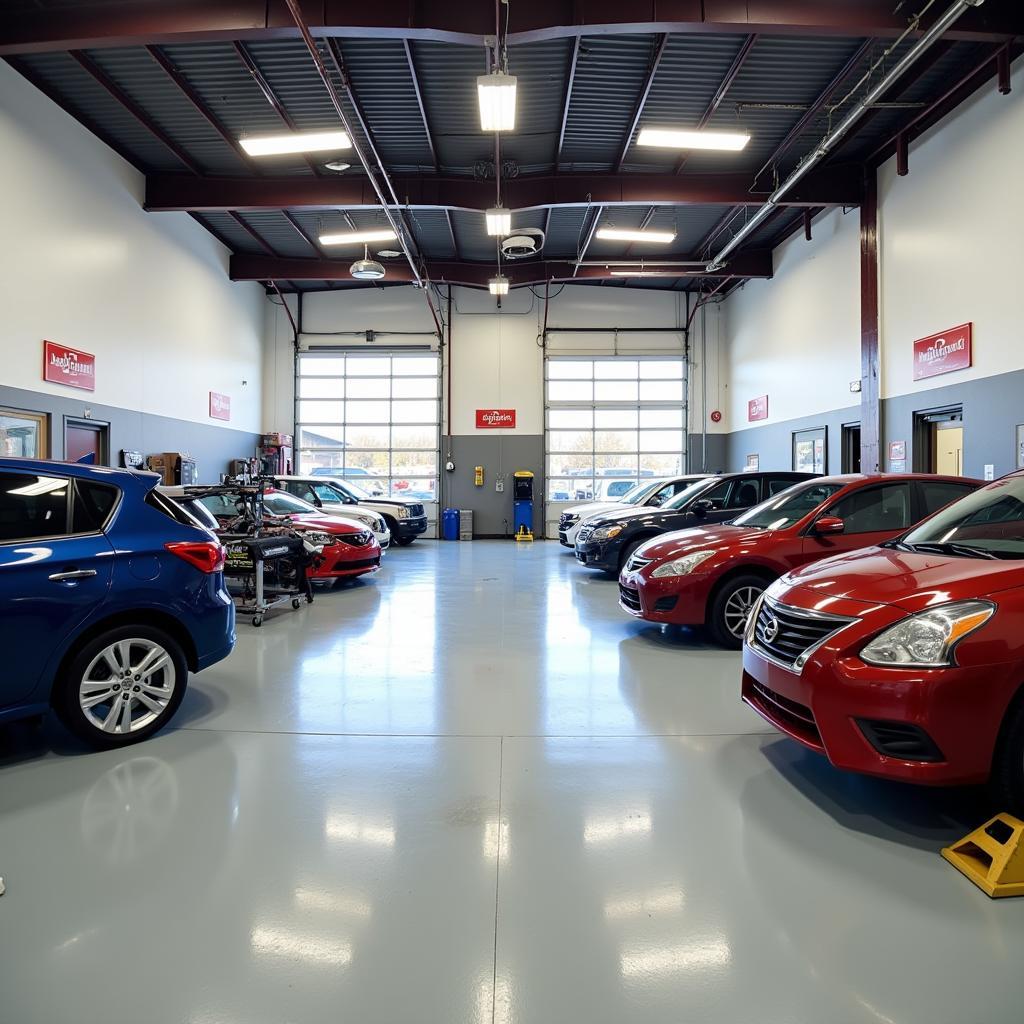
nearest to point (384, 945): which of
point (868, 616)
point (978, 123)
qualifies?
point (868, 616)

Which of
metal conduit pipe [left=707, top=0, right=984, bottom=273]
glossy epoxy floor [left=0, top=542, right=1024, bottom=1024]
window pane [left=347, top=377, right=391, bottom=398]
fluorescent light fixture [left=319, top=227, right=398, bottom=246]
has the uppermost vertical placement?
fluorescent light fixture [left=319, top=227, right=398, bottom=246]

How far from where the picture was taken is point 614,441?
57.2ft

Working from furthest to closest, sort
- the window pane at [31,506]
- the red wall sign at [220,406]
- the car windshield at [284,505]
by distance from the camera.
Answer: the red wall sign at [220,406]
the car windshield at [284,505]
the window pane at [31,506]

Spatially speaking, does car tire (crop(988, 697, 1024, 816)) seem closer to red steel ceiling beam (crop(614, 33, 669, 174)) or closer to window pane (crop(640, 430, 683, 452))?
red steel ceiling beam (crop(614, 33, 669, 174))

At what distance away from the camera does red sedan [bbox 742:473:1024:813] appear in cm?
215

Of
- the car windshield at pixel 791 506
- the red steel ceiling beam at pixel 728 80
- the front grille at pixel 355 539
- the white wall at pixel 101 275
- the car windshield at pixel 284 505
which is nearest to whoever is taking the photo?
the car windshield at pixel 791 506

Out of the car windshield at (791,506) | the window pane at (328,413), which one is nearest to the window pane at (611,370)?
the window pane at (328,413)

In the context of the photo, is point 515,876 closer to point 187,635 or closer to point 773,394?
point 187,635

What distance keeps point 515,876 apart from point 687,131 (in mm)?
9484

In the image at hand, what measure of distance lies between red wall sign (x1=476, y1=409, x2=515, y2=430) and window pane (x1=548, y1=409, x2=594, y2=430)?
108 cm

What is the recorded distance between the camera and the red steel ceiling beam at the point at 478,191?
10898 millimetres

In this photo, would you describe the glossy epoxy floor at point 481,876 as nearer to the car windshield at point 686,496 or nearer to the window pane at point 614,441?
the car windshield at point 686,496

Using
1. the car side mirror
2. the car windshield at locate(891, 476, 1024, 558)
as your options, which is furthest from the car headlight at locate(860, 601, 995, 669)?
the car side mirror

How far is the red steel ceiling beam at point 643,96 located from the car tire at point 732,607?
6654 mm
